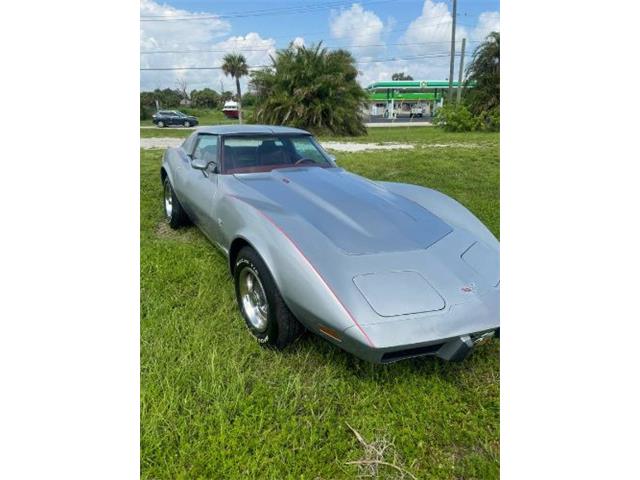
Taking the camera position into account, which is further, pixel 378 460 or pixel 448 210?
pixel 448 210

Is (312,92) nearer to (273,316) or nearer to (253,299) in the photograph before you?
(253,299)

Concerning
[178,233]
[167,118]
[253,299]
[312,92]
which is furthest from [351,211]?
[312,92]

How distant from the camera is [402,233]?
1893 millimetres

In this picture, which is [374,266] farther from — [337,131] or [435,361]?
[337,131]

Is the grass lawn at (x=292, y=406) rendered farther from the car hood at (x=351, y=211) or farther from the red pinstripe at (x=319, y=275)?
the car hood at (x=351, y=211)

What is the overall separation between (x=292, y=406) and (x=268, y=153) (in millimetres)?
1875

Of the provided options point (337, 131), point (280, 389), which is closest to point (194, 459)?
point (280, 389)

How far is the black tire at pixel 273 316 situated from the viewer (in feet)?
5.70

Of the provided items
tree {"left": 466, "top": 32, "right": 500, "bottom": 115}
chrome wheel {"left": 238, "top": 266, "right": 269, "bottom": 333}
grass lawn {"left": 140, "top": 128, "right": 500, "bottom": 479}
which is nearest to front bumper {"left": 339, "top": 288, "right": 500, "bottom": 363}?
grass lawn {"left": 140, "top": 128, "right": 500, "bottom": 479}

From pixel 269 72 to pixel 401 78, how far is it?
8796 millimetres

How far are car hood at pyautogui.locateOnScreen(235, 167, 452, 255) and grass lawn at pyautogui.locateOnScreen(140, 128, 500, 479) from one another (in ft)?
1.73

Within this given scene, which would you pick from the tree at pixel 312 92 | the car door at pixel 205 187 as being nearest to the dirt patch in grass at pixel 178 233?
the car door at pixel 205 187

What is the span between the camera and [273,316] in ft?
5.77

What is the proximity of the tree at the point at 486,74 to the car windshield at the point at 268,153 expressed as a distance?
1147 millimetres
